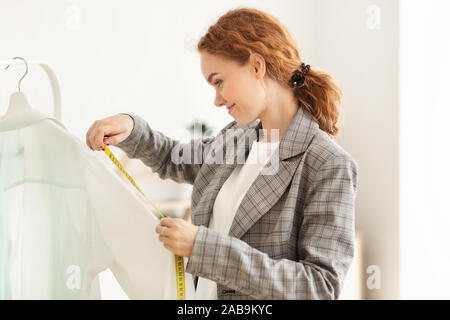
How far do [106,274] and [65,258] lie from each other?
0.67m

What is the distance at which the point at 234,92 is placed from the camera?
1.20m

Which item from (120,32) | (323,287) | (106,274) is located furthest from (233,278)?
(120,32)

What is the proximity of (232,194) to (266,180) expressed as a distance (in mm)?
148

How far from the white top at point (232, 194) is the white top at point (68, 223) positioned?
0.24m

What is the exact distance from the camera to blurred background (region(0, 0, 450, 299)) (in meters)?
1.99

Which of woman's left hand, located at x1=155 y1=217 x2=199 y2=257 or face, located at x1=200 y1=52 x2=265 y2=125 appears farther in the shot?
face, located at x1=200 y1=52 x2=265 y2=125

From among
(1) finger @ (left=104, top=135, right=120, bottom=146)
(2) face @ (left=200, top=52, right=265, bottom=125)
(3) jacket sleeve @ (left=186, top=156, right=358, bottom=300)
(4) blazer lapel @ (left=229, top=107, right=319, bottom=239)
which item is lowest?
(3) jacket sleeve @ (left=186, top=156, right=358, bottom=300)

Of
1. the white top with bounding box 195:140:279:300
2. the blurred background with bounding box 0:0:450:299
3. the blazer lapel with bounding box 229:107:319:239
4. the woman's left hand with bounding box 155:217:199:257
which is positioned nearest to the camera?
the woman's left hand with bounding box 155:217:199:257

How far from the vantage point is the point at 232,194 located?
1.30 metres

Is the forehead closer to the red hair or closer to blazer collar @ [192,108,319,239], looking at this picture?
the red hair

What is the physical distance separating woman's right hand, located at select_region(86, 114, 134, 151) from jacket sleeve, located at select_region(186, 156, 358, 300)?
37 centimetres
